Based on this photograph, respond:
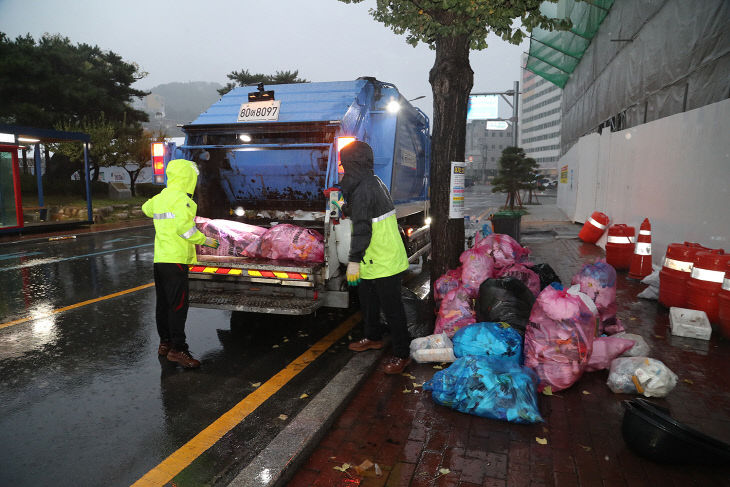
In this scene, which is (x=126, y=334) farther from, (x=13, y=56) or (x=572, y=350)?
(x=13, y=56)

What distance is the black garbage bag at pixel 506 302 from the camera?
3943 millimetres

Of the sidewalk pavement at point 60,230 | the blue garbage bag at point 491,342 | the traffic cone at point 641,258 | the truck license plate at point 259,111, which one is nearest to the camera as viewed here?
the blue garbage bag at point 491,342

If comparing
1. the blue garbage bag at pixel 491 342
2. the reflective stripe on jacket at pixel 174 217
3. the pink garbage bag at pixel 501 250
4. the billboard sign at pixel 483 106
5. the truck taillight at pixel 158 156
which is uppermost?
the billboard sign at pixel 483 106

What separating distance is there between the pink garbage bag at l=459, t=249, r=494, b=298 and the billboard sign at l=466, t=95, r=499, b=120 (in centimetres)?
3612

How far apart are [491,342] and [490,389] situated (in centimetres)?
55

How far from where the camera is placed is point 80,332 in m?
4.98

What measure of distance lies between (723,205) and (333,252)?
16.3 ft

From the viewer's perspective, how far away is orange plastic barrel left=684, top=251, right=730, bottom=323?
15.4ft

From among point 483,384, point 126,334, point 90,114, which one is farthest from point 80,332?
point 90,114

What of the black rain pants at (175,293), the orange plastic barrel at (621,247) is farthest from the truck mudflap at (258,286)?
the orange plastic barrel at (621,247)

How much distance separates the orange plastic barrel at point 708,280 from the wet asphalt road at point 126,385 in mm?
3753

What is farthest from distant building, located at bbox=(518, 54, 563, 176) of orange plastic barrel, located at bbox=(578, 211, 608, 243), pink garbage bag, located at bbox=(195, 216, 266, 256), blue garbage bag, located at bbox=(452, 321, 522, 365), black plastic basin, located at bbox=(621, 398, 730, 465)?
black plastic basin, located at bbox=(621, 398, 730, 465)

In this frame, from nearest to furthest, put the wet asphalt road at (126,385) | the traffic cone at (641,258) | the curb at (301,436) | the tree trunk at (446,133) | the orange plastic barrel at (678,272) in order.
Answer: the curb at (301,436) → the wet asphalt road at (126,385) → the tree trunk at (446,133) → the orange plastic barrel at (678,272) → the traffic cone at (641,258)

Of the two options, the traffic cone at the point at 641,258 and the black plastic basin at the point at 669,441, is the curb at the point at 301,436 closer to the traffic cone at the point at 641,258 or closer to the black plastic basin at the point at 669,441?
the black plastic basin at the point at 669,441
